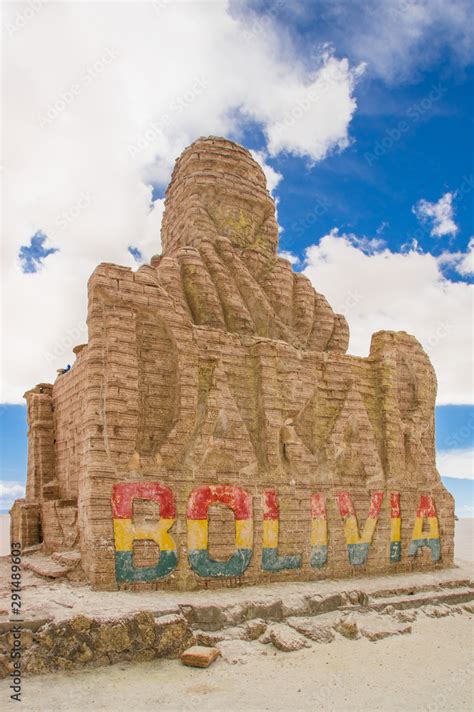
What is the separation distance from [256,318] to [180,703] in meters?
9.19

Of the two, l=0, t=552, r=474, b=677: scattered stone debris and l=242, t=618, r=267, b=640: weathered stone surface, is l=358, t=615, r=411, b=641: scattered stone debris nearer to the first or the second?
l=0, t=552, r=474, b=677: scattered stone debris

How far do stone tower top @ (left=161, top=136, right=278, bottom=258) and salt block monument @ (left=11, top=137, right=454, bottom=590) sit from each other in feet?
0.16

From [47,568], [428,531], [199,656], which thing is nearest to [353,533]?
[428,531]

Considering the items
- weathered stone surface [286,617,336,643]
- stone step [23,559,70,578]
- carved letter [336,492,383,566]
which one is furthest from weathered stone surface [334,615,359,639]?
stone step [23,559,70,578]

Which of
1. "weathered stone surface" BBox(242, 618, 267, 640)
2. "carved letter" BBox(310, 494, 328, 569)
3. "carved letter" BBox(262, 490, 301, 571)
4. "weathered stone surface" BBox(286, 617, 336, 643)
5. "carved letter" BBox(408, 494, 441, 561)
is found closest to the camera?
"weathered stone surface" BBox(242, 618, 267, 640)

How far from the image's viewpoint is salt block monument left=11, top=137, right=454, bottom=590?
35.5 feet

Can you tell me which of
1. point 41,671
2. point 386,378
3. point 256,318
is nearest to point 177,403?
point 256,318

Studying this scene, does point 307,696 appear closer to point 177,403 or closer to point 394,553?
point 177,403

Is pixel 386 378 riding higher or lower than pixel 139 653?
higher

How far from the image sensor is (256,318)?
1475cm

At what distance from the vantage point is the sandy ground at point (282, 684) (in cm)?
738

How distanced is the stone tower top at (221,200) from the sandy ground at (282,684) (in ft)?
33.1

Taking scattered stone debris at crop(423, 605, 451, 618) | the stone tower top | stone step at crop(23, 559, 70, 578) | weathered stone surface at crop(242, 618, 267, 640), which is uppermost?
the stone tower top

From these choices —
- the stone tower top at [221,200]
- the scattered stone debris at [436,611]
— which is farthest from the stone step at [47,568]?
the stone tower top at [221,200]
